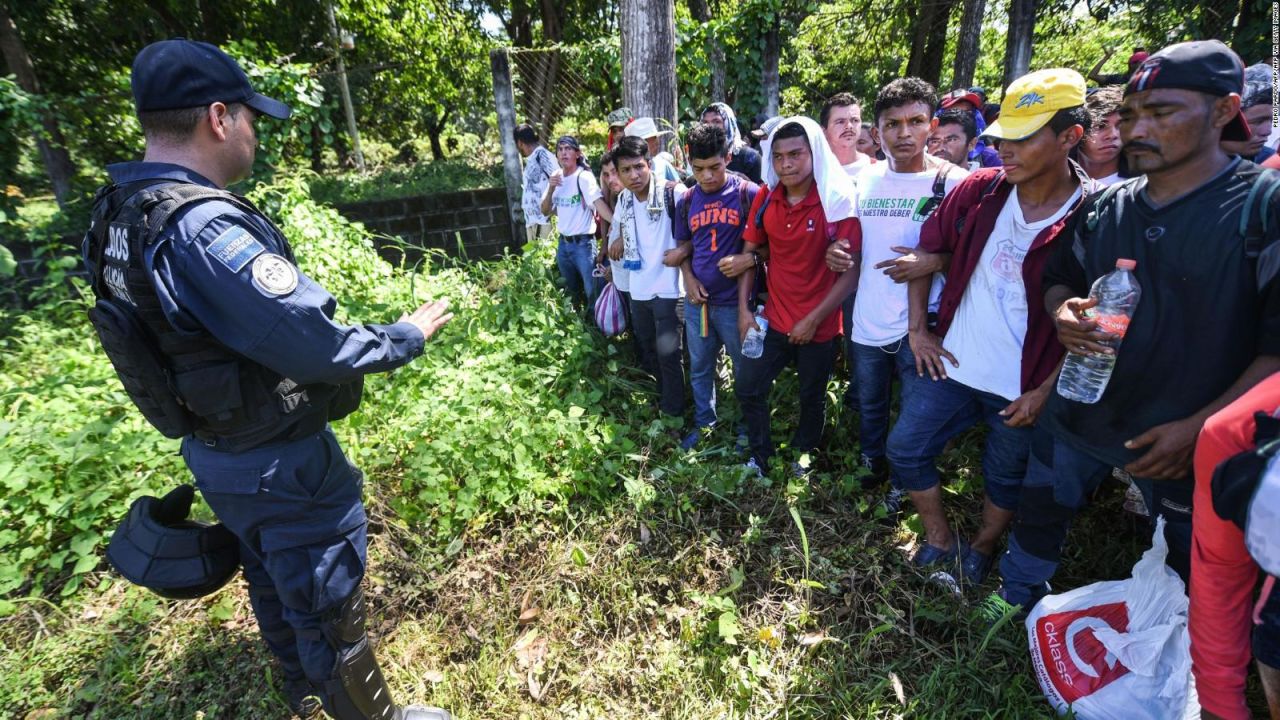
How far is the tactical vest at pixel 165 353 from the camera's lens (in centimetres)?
164

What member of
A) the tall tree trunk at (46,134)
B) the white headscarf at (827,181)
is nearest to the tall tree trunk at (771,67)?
the white headscarf at (827,181)

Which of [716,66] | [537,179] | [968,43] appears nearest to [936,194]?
[537,179]

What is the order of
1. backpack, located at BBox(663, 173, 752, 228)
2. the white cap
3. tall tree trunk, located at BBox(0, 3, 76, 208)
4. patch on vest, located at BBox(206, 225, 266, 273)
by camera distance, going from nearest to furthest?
patch on vest, located at BBox(206, 225, 266, 273) < backpack, located at BBox(663, 173, 752, 228) < the white cap < tall tree trunk, located at BBox(0, 3, 76, 208)

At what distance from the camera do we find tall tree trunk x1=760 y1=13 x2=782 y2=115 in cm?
745

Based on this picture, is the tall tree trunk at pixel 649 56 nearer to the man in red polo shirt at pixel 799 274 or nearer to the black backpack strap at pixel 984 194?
the man in red polo shirt at pixel 799 274

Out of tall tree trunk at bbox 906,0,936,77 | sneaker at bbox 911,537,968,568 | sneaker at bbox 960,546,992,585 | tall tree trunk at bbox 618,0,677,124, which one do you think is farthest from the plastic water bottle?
tall tree trunk at bbox 906,0,936,77

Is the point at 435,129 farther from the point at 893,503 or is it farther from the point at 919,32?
the point at 893,503

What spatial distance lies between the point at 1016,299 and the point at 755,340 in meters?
1.17

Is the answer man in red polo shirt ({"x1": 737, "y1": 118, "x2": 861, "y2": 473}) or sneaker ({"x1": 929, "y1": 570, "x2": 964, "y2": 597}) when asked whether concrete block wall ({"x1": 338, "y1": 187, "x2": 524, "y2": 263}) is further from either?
sneaker ({"x1": 929, "y1": 570, "x2": 964, "y2": 597})

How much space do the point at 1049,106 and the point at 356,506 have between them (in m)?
2.62

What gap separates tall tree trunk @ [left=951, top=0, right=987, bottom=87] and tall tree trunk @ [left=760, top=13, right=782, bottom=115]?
3.31 metres

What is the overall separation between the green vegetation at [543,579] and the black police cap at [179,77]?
5.73ft

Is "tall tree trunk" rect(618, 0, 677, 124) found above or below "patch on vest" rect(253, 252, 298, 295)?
above

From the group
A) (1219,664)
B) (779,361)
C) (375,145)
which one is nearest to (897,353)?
(779,361)
